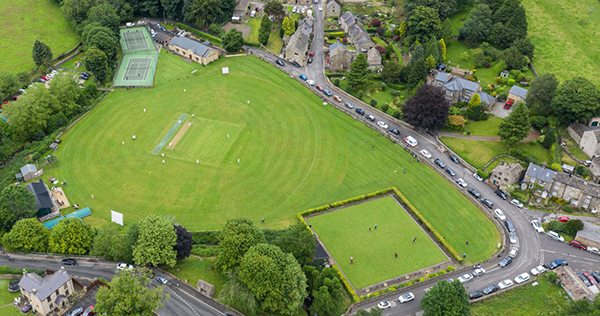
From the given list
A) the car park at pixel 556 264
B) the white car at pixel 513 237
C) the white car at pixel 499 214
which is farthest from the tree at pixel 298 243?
the car park at pixel 556 264

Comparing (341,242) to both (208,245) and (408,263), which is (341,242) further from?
(208,245)

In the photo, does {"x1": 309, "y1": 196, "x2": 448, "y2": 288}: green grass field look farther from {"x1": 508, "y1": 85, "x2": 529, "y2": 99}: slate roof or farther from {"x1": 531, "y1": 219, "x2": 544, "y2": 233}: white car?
{"x1": 508, "y1": 85, "x2": 529, "y2": 99}: slate roof

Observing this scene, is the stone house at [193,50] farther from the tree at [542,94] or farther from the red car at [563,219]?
the red car at [563,219]

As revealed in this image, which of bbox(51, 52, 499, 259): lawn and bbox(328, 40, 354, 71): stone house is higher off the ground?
bbox(328, 40, 354, 71): stone house

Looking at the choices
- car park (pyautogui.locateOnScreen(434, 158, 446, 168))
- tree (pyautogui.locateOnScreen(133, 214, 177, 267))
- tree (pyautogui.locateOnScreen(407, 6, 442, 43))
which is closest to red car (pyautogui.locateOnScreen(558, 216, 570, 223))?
car park (pyautogui.locateOnScreen(434, 158, 446, 168))

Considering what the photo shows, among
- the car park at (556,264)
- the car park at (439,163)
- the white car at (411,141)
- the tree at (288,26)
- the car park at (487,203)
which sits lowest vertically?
the car park at (556,264)
